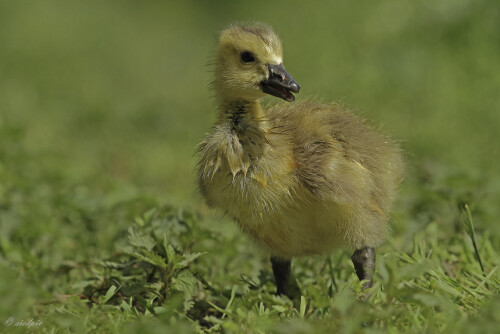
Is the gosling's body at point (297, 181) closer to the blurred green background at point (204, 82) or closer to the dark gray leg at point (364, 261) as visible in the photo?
the dark gray leg at point (364, 261)

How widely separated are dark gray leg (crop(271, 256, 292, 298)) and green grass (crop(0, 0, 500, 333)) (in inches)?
3.5

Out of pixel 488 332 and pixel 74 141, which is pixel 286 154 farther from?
pixel 74 141

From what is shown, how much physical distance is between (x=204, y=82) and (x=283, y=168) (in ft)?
19.2

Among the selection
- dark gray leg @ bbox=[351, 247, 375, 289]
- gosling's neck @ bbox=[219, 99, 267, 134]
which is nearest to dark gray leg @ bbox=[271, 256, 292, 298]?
dark gray leg @ bbox=[351, 247, 375, 289]

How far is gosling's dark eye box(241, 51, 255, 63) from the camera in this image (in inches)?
116

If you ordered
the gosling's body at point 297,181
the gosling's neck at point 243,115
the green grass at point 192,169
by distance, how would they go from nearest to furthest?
the green grass at point 192,169 < the gosling's body at point 297,181 < the gosling's neck at point 243,115

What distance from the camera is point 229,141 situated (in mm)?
2838

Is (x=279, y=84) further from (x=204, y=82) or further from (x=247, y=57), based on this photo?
(x=204, y=82)

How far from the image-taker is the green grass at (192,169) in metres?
2.59

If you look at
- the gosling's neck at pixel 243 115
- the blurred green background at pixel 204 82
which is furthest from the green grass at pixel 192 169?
the gosling's neck at pixel 243 115

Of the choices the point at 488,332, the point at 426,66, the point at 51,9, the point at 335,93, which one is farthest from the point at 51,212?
the point at 51,9

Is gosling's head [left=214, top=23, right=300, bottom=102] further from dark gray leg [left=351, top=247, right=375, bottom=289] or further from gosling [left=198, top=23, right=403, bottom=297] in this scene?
dark gray leg [left=351, top=247, right=375, bottom=289]

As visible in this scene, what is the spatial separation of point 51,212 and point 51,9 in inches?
269

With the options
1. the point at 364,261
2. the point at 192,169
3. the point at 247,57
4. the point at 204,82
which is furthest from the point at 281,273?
the point at 204,82
